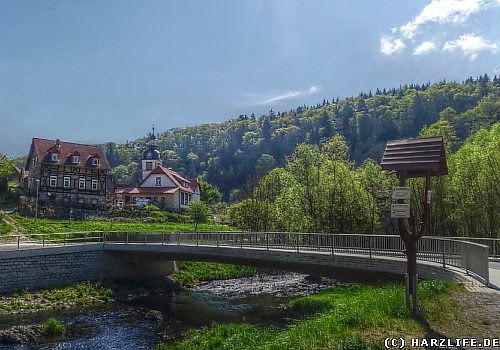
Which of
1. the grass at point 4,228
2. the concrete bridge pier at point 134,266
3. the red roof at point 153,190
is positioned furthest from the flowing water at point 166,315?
the red roof at point 153,190

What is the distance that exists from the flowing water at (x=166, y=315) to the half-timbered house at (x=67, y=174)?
3329cm

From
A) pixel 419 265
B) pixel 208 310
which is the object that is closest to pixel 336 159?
pixel 208 310

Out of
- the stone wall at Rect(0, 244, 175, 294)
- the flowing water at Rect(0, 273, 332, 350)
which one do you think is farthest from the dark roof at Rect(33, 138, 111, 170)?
the flowing water at Rect(0, 273, 332, 350)

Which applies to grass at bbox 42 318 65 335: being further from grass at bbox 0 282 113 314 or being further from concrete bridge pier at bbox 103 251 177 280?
concrete bridge pier at bbox 103 251 177 280

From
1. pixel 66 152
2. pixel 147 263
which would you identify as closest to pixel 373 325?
pixel 147 263

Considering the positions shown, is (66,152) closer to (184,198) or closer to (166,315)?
(184,198)

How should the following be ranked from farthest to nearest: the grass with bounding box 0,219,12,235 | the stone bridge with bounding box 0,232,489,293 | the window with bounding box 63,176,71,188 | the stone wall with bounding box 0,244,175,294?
1. the window with bounding box 63,176,71,188
2. the grass with bounding box 0,219,12,235
3. the stone wall with bounding box 0,244,175,294
4. the stone bridge with bounding box 0,232,489,293

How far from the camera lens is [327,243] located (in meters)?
25.0

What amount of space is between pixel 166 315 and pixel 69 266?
33.6 feet

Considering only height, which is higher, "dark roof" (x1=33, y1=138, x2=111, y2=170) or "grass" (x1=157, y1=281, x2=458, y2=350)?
"dark roof" (x1=33, y1=138, x2=111, y2=170)

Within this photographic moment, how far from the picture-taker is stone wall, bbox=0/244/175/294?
91.1 ft

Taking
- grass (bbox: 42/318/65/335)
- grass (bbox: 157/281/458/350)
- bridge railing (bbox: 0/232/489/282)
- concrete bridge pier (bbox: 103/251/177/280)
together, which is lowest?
grass (bbox: 42/318/65/335)

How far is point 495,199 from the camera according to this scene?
28.3 metres

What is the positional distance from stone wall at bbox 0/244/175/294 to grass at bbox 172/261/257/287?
1249 millimetres
